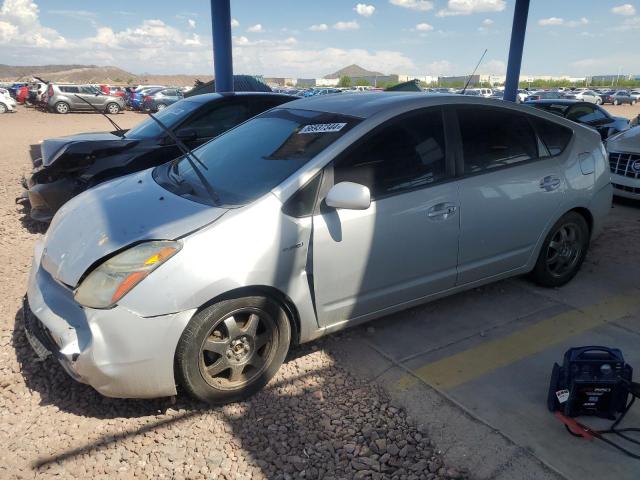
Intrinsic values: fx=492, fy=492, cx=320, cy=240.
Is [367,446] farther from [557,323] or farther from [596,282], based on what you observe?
[596,282]

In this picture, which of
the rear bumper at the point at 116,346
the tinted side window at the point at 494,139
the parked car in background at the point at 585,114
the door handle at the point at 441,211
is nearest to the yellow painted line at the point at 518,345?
the door handle at the point at 441,211

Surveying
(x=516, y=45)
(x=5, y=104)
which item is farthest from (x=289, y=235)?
(x=5, y=104)

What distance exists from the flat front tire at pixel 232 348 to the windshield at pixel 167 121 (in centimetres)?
385

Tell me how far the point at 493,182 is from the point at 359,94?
1.21 m

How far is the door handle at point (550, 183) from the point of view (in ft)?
12.3

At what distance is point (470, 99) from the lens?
355 centimetres

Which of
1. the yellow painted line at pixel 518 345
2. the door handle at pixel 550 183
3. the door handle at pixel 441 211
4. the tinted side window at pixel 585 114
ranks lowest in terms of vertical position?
the yellow painted line at pixel 518 345

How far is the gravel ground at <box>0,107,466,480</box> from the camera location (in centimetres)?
235

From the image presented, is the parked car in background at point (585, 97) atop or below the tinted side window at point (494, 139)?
below

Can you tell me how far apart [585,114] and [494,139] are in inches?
348

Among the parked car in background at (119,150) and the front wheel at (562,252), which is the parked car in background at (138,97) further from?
the front wheel at (562,252)

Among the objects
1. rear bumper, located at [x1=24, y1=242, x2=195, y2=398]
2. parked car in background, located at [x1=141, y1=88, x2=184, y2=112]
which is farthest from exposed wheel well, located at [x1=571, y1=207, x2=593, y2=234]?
parked car in background, located at [x1=141, y1=88, x2=184, y2=112]

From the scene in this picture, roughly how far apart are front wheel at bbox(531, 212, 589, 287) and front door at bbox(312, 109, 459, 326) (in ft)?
3.61

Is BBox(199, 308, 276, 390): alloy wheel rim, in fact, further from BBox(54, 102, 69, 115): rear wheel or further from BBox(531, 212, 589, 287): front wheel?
BBox(54, 102, 69, 115): rear wheel
